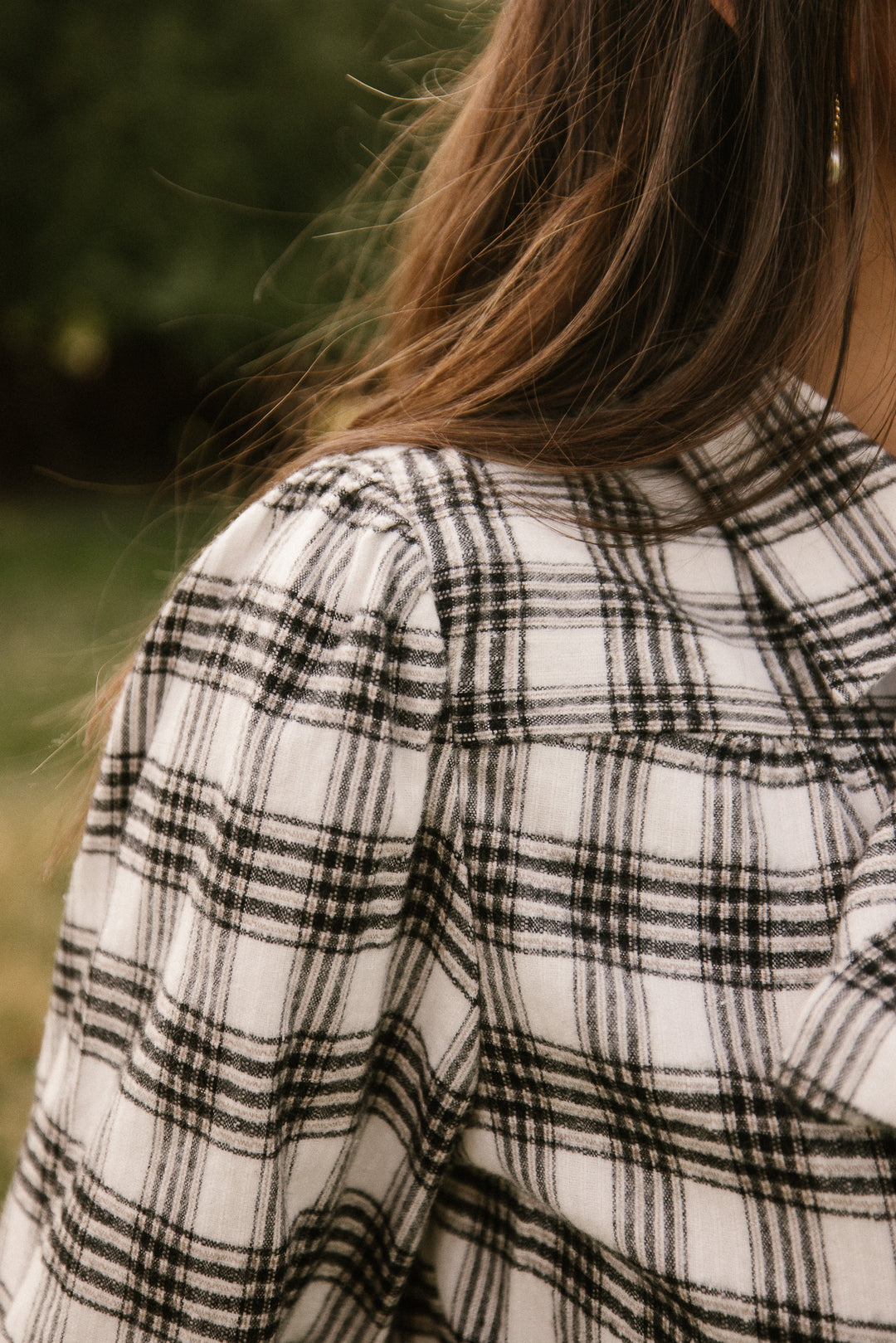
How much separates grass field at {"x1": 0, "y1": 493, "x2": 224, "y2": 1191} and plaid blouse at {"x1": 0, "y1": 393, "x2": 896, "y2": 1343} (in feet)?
1.10

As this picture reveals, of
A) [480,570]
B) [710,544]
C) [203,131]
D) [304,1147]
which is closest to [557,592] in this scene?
[480,570]

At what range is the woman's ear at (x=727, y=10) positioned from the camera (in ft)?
2.62

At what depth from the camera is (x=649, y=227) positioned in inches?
33.2

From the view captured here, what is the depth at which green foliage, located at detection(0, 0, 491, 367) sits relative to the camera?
695 centimetres

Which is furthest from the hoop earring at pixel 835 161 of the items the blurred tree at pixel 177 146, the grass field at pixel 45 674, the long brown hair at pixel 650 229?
the blurred tree at pixel 177 146

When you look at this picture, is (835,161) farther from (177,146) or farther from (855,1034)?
(177,146)

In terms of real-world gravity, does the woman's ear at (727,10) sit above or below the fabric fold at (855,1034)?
above

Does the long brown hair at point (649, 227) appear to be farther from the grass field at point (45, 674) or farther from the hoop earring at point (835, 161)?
the grass field at point (45, 674)

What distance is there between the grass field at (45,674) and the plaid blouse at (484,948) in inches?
13.2

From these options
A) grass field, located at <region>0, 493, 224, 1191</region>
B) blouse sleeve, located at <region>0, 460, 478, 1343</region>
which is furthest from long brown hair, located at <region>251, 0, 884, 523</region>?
grass field, located at <region>0, 493, 224, 1191</region>

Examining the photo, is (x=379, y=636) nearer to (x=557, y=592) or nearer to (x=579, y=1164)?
(x=557, y=592)

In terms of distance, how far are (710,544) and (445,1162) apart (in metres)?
0.51

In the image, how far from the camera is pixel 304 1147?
72cm

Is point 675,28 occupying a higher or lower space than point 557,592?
higher
